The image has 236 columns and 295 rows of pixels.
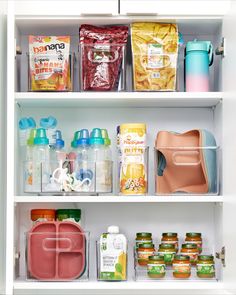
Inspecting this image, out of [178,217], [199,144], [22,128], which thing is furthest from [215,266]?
[22,128]

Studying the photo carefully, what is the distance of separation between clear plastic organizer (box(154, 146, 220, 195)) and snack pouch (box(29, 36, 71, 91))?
1.23ft

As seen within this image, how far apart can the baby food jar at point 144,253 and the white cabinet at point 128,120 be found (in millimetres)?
73

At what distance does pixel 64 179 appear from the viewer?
2080 millimetres

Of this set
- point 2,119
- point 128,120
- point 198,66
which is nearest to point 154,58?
point 198,66

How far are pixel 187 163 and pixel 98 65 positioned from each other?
409 mm

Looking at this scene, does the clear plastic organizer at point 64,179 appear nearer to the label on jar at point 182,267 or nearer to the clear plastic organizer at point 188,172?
the clear plastic organizer at point 188,172

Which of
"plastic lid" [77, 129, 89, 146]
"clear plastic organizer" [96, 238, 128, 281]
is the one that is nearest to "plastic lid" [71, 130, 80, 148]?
Result: "plastic lid" [77, 129, 89, 146]

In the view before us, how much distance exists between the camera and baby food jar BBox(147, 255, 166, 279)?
203 centimetres

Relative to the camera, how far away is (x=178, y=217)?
227cm

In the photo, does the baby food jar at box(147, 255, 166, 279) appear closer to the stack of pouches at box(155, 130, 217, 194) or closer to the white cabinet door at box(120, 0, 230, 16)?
the stack of pouches at box(155, 130, 217, 194)

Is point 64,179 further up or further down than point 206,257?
further up

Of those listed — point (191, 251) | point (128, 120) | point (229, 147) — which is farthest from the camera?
point (128, 120)

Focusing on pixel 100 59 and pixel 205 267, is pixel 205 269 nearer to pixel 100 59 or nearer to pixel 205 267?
pixel 205 267

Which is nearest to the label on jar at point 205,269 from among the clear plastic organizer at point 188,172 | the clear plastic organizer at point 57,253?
the clear plastic organizer at point 188,172
